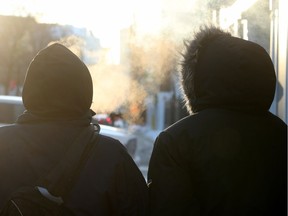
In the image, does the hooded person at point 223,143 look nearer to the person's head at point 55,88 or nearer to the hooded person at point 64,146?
the hooded person at point 64,146

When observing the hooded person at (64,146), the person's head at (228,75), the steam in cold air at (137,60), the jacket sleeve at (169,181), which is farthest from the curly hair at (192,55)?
the steam in cold air at (137,60)

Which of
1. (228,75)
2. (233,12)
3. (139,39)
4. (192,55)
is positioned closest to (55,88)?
(192,55)

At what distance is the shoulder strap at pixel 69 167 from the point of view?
2.18 metres

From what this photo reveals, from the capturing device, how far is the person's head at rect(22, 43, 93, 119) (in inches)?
92.3

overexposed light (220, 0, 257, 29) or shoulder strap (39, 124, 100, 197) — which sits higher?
overexposed light (220, 0, 257, 29)

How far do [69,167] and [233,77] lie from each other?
0.72 metres

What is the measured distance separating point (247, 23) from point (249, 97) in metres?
Result: 1.30

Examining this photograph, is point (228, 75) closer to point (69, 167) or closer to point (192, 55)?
point (192, 55)

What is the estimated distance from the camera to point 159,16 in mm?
6793

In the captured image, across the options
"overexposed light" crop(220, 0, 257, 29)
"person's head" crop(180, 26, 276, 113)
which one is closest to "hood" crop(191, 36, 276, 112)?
"person's head" crop(180, 26, 276, 113)

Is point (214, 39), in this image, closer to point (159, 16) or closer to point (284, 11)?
point (284, 11)

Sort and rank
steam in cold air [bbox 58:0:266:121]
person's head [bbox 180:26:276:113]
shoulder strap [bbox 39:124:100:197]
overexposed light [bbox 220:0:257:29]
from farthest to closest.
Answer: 1. steam in cold air [bbox 58:0:266:121]
2. overexposed light [bbox 220:0:257:29]
3. person's head [bbox 180:26:276:113]
4. shoulder strap [bbox 39:124:100:197]

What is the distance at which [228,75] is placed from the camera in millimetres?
2316

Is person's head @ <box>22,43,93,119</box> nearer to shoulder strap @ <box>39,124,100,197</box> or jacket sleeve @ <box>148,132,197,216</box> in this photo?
shoulder strap @ <box>39,124,100,197</box>
